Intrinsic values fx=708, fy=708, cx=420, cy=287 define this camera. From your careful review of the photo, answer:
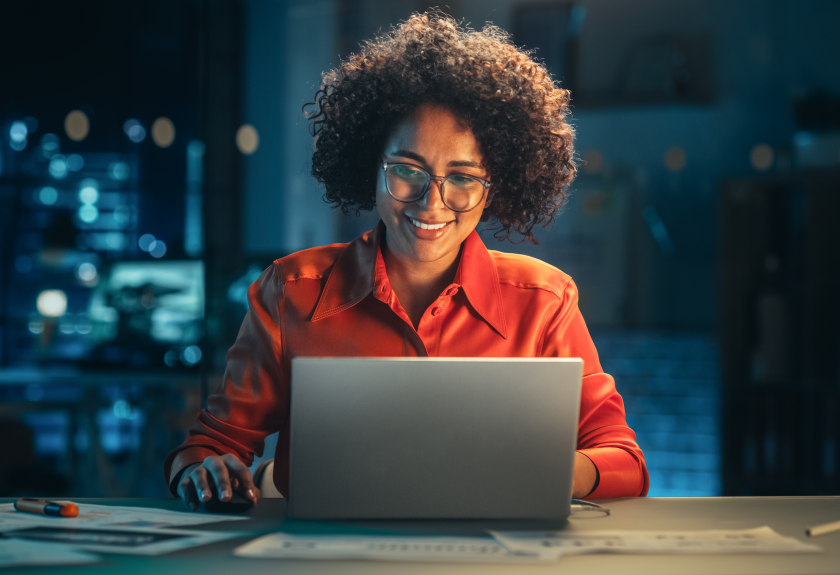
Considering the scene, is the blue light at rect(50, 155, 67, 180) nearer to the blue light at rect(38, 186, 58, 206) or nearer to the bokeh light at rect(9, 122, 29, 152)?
the blue light at rect(38, 186, 58, 206)

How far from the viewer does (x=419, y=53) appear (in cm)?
157

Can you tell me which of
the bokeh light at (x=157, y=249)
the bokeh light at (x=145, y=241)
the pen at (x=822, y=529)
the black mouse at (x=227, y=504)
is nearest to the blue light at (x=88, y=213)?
the bokeh light at (x=145, y=241)

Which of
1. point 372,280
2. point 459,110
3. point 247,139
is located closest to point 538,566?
point 372,280

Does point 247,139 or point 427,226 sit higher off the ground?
point 247,139

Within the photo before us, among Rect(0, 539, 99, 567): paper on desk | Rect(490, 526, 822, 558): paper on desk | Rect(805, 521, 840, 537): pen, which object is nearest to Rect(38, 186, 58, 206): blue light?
Rect(0, 539, 99, 567): paper on desk

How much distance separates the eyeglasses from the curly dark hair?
140mm

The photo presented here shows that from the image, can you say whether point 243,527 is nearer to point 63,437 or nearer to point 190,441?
point 190,441

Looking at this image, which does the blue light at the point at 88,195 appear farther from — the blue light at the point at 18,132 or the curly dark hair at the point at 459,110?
the curly dark hair at the point at 459,110

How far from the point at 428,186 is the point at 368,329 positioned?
12.1 inches

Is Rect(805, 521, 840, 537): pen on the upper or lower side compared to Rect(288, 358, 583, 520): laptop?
lower

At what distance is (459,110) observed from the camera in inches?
58.3

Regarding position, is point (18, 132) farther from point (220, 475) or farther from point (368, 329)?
point (220, 475)

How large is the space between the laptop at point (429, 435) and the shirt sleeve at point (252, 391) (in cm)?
46

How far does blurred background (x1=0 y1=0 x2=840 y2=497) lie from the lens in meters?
3.64
